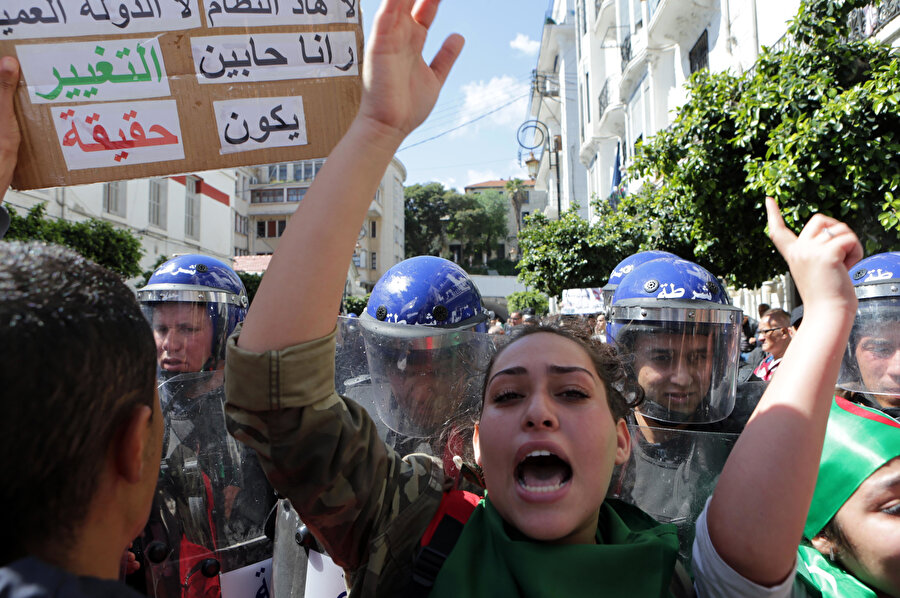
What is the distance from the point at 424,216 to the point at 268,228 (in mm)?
19365

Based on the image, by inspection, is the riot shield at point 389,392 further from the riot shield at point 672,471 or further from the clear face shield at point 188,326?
the clear face shield at point 188,326

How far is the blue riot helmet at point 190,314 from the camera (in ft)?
9.51

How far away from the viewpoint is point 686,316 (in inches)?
106

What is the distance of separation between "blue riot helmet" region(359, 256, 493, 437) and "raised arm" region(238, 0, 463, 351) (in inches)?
43.1

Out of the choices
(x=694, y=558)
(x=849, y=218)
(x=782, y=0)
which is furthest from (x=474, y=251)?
(x=694, y=558)

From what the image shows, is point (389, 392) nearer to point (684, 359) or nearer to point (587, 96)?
point (684, 359)

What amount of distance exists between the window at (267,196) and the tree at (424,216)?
17993 millimetres

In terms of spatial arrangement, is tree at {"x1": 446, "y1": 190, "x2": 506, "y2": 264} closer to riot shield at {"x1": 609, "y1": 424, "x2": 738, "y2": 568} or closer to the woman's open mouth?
riot shield at {"x1": 609, "y1": 424, "x2": 738, "y2": 568}

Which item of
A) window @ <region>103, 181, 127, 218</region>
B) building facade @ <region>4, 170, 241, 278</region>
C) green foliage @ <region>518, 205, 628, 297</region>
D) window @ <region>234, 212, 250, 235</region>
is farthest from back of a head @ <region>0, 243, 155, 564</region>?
window @ <region>234, 212, 250, 235</region>

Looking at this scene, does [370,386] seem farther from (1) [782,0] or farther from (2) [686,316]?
(1) [782,0]

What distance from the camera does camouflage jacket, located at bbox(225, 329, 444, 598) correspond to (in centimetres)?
123

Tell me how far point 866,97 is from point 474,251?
56117mm

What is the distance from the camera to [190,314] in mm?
3016

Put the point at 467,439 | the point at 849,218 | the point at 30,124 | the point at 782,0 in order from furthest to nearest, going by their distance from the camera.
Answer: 1. the point at 782,0
2. the point at 849,218
3. the point at 467,439
4. the point at 30,124
